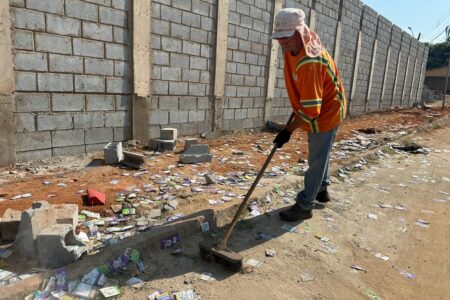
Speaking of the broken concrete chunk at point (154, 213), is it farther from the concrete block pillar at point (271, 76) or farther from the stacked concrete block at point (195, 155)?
the concrete block pillar at point (271, 76)

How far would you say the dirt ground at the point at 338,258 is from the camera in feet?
7.32

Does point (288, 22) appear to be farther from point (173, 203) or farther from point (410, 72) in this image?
point (410, 72)

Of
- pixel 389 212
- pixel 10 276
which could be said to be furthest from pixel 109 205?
pixel 389 212

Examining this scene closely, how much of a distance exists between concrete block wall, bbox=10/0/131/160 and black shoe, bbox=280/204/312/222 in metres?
3.32

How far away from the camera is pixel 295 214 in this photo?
10.5ft

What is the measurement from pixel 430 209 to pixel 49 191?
4.24 metres

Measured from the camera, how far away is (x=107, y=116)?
5266 millimetres

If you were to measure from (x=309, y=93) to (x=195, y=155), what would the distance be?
2733 millimetres

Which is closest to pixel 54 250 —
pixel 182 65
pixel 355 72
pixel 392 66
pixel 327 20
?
pixel 182 65

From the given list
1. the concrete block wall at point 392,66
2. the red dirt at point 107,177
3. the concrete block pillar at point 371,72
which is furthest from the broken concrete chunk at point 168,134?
the concrete block wall at point 392,66

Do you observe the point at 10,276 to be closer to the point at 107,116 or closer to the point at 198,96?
the point at 107,116

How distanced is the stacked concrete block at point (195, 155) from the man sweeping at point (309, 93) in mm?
2201

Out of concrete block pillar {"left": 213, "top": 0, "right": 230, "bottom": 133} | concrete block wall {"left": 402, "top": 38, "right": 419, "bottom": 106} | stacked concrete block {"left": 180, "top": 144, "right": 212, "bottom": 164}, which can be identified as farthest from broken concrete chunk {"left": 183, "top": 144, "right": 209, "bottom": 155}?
concrete block wall {"left": 402, "top": 38, "right": 419, "bottom": 106}

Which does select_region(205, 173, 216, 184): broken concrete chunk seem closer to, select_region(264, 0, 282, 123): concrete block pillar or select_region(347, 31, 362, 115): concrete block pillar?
select_region(264, 0, 282, 123): concrete block pillar
